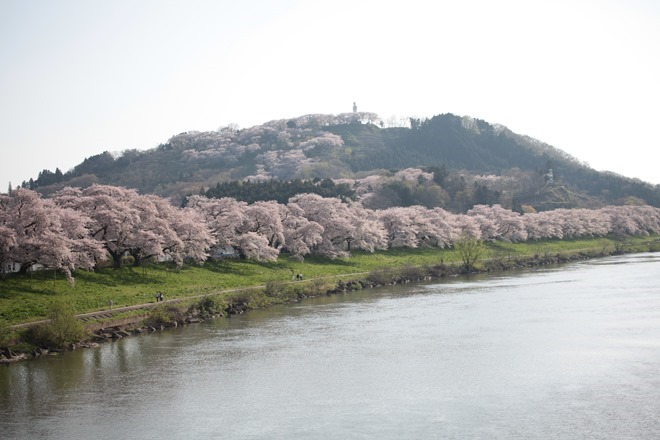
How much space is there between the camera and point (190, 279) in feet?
172

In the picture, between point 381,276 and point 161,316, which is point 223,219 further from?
point 161,316

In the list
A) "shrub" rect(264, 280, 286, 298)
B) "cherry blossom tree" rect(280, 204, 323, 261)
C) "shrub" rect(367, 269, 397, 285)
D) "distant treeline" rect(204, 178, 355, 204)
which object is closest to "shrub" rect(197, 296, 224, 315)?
"shrub" rect(264, 280, 286, 298)

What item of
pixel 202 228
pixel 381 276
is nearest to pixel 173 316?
pixel 202 228

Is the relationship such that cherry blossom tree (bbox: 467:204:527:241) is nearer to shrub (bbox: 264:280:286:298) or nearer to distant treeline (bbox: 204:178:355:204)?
distant treeline (bbox: 204:178:355:204)

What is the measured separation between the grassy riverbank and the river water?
18.5 ft

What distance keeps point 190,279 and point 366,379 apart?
2750 cm

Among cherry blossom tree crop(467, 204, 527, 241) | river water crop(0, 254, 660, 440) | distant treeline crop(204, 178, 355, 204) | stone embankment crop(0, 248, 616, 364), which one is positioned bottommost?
river water crop(0, 254, 660, 440)

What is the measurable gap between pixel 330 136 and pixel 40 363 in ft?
561

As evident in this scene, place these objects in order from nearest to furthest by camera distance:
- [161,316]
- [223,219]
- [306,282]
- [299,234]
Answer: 1. [161,316]
2. [306,282]
3. [223,219]
4. [299,234]

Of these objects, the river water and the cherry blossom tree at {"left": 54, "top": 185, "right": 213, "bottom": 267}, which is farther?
the cherry blossom tree at {"left": 54, "top": 185, "right": 213, "bottom": 267}

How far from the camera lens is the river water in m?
22.0

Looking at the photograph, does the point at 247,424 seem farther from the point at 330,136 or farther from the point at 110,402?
the point at 330,136

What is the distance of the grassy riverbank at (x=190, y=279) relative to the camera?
131 feet

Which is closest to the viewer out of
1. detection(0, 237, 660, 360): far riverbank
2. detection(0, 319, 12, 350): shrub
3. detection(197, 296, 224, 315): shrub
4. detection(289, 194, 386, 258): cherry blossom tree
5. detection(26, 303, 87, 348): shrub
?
detection(0, 319, 12, 350): shrub
